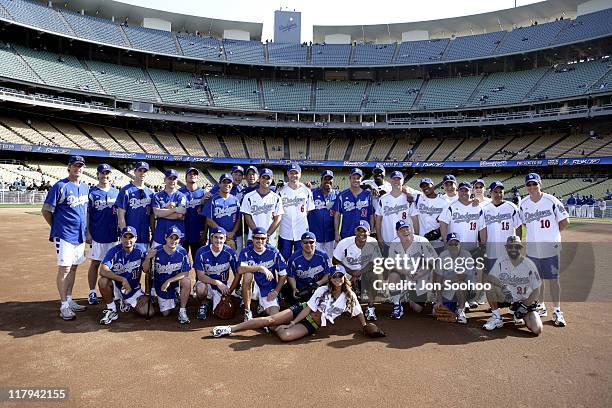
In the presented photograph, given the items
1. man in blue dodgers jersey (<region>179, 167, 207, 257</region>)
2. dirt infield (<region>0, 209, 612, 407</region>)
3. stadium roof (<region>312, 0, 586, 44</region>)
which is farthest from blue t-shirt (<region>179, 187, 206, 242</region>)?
stadium roof (<region>312, 0, 586, 44</region>)

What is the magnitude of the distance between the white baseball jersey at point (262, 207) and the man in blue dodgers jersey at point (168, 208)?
1.14 metres

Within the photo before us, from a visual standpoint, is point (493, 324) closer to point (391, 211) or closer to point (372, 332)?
point (372, 332)

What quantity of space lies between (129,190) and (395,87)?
4505 cm

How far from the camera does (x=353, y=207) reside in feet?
23.7

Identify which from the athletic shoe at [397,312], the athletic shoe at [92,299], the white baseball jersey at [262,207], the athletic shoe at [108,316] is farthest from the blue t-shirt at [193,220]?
the athletic shoe at [397,312]

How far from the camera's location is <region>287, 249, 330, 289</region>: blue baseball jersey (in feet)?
20.2

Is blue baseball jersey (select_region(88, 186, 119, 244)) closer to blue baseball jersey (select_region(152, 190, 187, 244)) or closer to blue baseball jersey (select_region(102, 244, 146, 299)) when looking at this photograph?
blue baseball jersey (select_region(102, 244, 146, 299))

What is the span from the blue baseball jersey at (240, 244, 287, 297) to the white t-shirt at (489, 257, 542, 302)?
354 cm

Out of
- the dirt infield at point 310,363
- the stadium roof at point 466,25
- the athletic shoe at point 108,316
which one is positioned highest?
the stadium roof at point 466,25

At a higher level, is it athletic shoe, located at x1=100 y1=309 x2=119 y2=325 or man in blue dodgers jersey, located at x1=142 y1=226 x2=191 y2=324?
man in blue dodgers jersey, located at x1=142 y1=226 x2=191 y2=324

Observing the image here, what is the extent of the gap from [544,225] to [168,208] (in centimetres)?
649

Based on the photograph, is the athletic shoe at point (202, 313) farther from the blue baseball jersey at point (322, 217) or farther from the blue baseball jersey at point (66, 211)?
the blue baseball jersey at point (322, 217)

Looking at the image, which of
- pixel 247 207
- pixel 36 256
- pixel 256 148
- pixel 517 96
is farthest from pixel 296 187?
pixel 517 96

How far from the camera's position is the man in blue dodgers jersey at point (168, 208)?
667 cm
